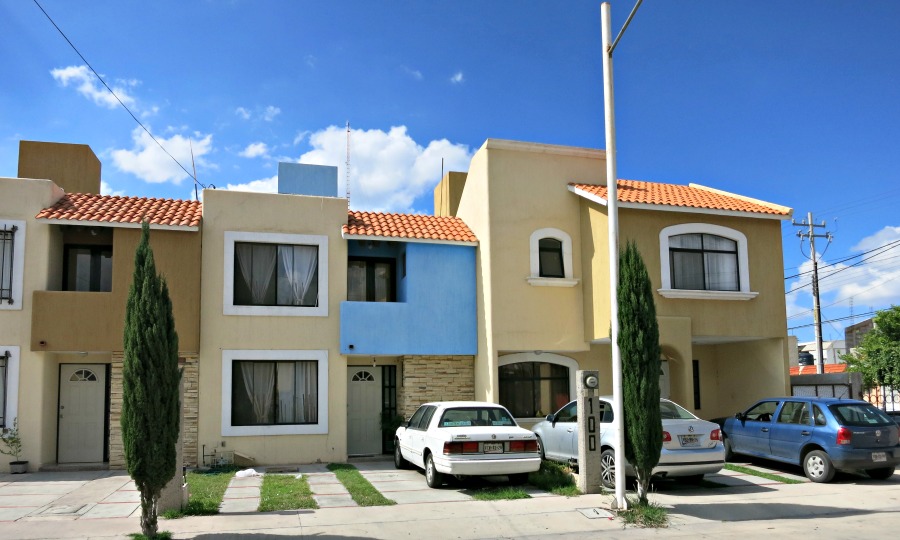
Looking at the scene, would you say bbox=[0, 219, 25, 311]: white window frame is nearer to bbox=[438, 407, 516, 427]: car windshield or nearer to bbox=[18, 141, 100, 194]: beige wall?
Answer: bbox=[18, 141, 100, 194]: beige wall

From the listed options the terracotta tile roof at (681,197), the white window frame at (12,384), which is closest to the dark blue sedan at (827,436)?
the terracotta tile roof at (681,197)

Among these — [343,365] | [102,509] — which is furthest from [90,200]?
[102,509]

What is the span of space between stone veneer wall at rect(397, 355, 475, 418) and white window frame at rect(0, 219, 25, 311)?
856 centimetres

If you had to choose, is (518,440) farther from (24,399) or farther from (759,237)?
(24,399)

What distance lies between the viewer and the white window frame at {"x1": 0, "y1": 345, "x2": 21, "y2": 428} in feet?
49.7

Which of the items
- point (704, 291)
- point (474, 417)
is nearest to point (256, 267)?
point (474, 417)

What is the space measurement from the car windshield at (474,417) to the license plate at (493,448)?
29.7 inches

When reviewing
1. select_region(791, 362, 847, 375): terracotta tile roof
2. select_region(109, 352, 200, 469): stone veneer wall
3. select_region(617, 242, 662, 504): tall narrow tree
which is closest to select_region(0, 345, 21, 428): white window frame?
select_region(109, 352, 200, 469): stone veneer wall

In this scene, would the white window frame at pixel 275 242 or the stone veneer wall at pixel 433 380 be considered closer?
the white window frame at pixel 275 242

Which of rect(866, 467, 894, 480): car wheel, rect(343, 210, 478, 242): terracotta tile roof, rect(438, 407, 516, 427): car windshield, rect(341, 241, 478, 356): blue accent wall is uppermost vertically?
rect(343, 210, 478, 242): terracotta tile roof

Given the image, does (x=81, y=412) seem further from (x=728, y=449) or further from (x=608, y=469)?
(x=728, y=449)

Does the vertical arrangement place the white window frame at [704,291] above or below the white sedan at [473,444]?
above

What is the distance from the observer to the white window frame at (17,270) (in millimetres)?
15453

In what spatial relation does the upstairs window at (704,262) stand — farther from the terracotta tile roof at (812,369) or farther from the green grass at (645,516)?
Answer: the terracotta tile roof at (812,369)
